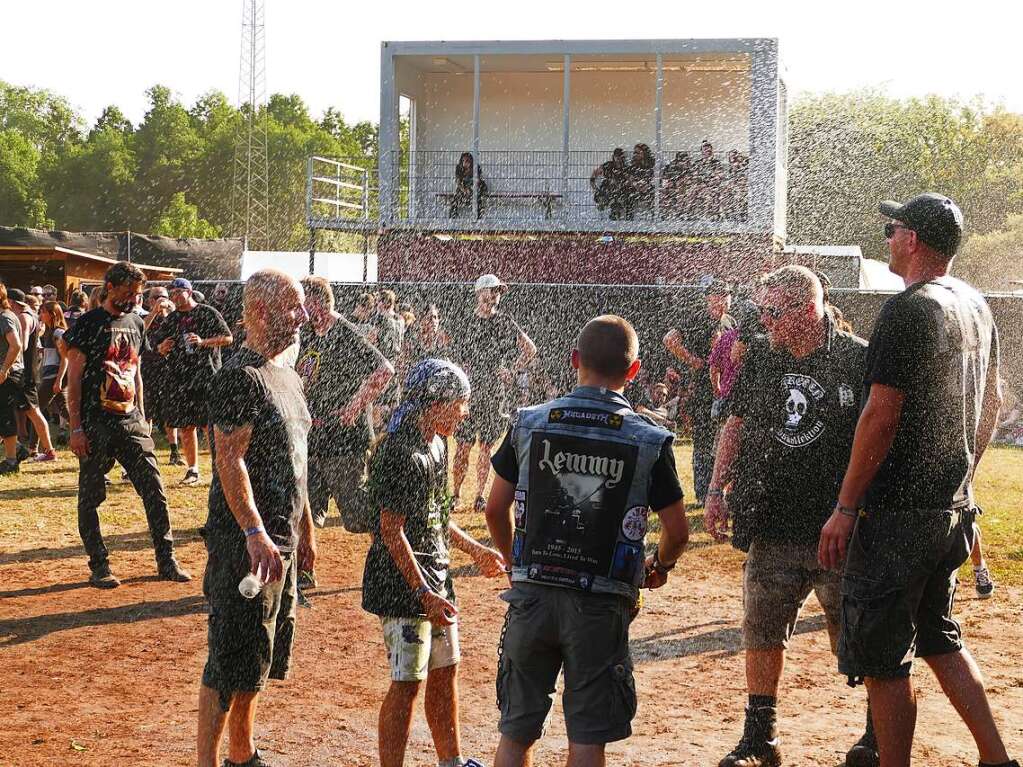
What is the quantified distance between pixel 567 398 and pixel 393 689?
1.22 meters

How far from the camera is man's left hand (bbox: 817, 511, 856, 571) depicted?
4.00 meters

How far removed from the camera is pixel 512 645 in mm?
3582

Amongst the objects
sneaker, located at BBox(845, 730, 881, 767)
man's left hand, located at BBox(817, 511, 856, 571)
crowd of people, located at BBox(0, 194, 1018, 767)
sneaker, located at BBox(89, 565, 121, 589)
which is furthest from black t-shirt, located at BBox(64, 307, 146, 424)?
man's left hand, located at BBox(817, 511, 856, 571)

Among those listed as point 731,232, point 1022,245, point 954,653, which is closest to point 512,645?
point 954,653

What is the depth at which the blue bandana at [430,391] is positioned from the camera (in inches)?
161

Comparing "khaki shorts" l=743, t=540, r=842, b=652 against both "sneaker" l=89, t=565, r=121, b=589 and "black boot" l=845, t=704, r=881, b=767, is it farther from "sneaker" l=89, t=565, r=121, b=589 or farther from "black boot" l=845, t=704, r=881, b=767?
"sneaker" l=89, t=565, r=121, b=589

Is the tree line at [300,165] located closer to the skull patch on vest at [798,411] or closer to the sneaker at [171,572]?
the sneaker at [171,572]

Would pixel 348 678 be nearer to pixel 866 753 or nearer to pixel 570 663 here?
pixel 866 753

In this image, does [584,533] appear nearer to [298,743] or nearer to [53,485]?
[298,743]

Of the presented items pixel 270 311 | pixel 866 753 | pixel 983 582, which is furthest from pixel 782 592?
pixel 983 582

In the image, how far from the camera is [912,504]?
13.0 feet

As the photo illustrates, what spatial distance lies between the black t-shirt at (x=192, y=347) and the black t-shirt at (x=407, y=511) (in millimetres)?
6769

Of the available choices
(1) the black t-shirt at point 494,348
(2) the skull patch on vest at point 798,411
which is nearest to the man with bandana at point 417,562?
(2) the skull patch on vest at point 798,411

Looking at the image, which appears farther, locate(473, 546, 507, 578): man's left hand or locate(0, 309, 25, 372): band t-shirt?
locate(0, 309, 25, 372): band t-shirt
